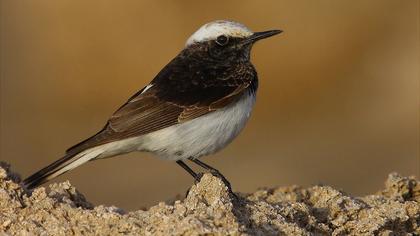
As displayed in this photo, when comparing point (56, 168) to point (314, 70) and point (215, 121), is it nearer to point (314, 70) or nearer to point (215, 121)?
point (215, 121)

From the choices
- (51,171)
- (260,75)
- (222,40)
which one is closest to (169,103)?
(222,40)

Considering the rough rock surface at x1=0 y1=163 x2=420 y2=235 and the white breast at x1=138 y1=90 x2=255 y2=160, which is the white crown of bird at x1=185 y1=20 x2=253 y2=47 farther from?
the rough rock surface at x1=0 y1=163 x2=420 y2=235

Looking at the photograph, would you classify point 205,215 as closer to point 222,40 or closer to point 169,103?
point 169,103

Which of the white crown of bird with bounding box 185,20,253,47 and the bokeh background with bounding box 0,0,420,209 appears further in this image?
the bokeh background with bounding box 0,0,420,209

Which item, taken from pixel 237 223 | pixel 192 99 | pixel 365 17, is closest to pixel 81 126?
pixel 365 17

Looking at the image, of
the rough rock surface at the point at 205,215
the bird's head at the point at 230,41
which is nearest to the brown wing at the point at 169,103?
the bird's head at the point at 230,41

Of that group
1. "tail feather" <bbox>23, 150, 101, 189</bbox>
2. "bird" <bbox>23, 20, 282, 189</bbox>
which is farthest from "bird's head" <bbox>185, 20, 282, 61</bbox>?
"tail feather" <bbox>23, 150, 101, 189</bbox>
